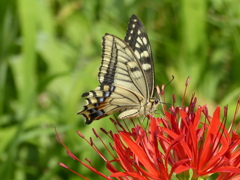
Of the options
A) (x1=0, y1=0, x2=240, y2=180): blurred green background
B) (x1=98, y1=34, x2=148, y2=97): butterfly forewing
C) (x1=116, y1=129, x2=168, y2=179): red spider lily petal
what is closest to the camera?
(x1=116, y1=129, x2=168, y2=179): red spider lily petal

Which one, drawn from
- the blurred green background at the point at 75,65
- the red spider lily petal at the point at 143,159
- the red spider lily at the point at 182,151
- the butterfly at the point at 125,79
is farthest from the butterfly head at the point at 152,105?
the blurred green background at the point at 75,65

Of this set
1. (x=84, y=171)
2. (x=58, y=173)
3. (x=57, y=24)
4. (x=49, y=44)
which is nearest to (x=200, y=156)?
(x=84, y=171)

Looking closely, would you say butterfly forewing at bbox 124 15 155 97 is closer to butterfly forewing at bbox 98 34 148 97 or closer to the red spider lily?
butterfly forewing at bbox 98 34 148 97

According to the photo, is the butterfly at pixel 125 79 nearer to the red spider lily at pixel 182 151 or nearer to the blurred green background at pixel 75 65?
the red spider lily at pixel 182 151

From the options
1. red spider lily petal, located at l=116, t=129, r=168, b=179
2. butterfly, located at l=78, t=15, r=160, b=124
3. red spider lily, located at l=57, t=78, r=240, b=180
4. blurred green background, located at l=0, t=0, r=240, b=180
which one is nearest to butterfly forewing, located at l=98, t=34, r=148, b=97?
butterfly, located at l=78, t=15, r=160, b=124

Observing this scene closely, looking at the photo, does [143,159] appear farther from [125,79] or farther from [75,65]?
[75,65]

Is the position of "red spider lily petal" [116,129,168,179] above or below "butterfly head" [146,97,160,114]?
below
